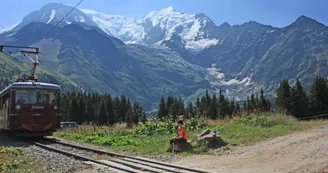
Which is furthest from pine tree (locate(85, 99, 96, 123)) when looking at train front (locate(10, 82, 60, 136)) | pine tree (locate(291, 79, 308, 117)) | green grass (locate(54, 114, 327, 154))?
train front (locate(10, 82, 60, 136))

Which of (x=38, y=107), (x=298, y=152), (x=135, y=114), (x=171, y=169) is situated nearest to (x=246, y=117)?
(x=298, y=152)

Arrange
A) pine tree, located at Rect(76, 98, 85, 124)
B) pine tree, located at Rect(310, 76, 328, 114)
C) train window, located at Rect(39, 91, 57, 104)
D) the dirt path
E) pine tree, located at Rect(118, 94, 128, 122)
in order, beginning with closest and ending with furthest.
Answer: the dirt path → train window, located at Rect(39, 91, 57, 104) → pine tree, located at Rect(310, 76, 328, 114) → pine tree, located at Rect(76, 98, 85, 124) → pine tree, located at Rect(118, 94, 128, 122)

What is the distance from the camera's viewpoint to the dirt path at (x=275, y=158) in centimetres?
963

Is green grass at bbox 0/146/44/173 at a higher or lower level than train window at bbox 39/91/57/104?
lower

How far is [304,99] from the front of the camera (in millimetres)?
84875

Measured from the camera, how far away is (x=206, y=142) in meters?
15.0

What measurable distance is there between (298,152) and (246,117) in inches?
358

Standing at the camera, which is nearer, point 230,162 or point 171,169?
point 171,169

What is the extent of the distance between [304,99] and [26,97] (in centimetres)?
7753

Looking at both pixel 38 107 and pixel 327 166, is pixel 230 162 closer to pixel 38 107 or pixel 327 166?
pixel 327 166

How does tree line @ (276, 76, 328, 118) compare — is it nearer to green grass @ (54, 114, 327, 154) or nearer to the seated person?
green grass @ (54, 114, 327, 154)

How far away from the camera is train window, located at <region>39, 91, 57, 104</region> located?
71.5 ft

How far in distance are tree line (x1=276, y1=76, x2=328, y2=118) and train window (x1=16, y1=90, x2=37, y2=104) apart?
5690 cm

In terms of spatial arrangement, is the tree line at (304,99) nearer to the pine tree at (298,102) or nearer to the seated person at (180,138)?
the pine tree at (298,102)
